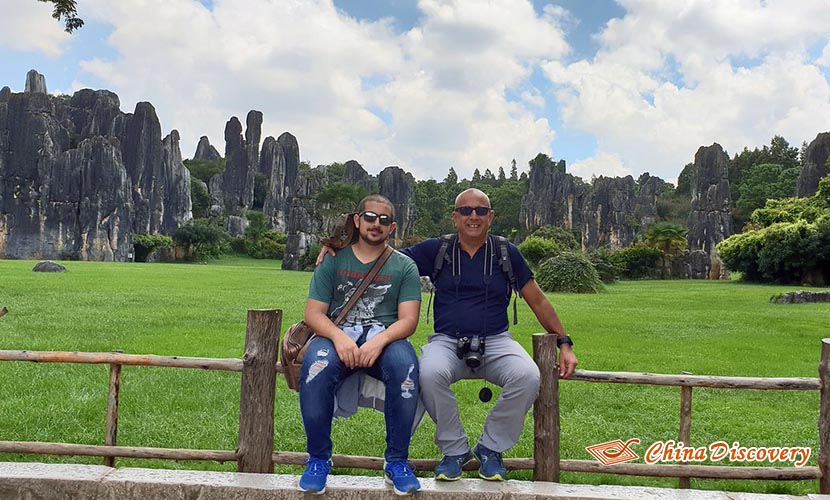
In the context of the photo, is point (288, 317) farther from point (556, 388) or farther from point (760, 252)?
point (760, 252)

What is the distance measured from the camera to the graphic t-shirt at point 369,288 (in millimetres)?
4086

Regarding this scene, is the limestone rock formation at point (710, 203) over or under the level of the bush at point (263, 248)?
over

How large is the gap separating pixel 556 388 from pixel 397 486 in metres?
1.29

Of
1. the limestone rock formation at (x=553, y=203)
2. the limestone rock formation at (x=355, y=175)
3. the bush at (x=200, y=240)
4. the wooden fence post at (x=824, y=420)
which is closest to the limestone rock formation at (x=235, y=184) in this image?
the limestone rock formation at (x=355, y=175)

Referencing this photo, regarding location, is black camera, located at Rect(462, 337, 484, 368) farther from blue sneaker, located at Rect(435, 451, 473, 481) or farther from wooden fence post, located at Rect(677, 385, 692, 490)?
wooden fence post, located at Rect(677, 385, 692, 490)

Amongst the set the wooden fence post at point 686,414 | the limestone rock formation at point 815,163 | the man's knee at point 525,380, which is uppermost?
the limestone rock formation at point 815,163

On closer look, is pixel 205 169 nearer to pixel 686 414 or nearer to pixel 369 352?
pixel 369 352

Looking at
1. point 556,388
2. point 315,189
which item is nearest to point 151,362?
point 556,388

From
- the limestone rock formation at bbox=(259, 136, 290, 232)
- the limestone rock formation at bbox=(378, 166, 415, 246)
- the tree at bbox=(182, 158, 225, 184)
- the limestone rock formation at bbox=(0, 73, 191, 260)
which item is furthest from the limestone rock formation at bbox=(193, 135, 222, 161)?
the limestone rock formation at bbox=(378, 166, 415, 246)

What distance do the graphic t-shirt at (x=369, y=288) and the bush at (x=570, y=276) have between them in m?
22.2

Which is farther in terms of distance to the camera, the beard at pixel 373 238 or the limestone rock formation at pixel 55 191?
the limestone rock formation at pixel 55 191

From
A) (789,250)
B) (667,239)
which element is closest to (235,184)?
(667,239)
